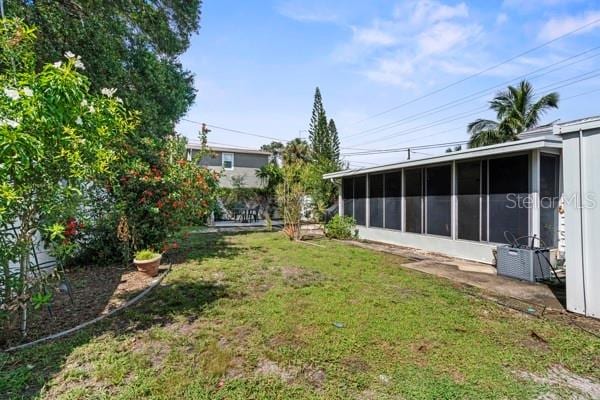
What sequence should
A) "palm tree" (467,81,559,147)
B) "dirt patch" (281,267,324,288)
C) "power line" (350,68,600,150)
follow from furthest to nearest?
"palm tree" (467,81,559,147), "power line" (350,68,600,150), "dirt patch" (281,267,324,288)

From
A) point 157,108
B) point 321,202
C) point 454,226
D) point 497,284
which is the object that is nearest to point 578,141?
point 497,284

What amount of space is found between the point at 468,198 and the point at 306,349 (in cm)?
634

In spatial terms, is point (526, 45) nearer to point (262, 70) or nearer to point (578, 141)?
point (262, 70)

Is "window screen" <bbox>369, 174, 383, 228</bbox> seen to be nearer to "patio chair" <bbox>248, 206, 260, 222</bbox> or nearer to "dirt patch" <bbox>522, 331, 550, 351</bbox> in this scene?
"dirt patch" <bbox>522, 331, 550, 351</bbox>

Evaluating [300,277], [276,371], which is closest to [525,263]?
[300,277]

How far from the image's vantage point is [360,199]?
11828mm

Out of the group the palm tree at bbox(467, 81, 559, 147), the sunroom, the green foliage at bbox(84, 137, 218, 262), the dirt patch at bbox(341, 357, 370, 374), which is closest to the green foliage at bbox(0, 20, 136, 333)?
the dirt patch at bbox(341, 357, 370, 374)

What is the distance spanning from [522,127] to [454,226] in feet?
59.3

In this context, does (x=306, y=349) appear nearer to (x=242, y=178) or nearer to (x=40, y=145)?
(x=40, y=145)

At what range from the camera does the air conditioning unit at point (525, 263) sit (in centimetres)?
580

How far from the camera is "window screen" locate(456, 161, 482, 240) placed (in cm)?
754

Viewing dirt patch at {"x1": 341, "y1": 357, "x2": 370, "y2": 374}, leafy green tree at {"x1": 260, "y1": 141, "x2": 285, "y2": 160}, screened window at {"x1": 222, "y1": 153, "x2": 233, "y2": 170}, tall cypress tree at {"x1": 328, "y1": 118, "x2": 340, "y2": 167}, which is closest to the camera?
dirt patch at {"x1": 341, "y1": 357, "x2": 370, "y2": 374}

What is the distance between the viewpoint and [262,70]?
13.8m

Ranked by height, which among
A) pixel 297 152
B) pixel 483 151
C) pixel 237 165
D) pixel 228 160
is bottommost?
pixel 483 151
